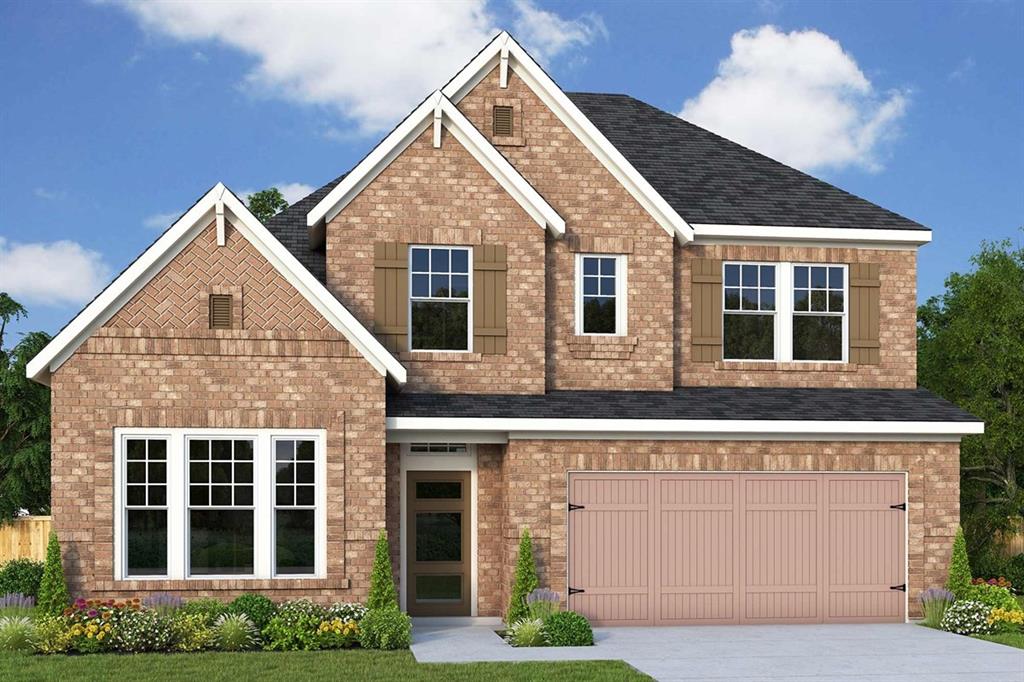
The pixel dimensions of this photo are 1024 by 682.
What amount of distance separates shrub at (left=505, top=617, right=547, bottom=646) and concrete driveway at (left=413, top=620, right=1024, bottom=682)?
17 centimetres

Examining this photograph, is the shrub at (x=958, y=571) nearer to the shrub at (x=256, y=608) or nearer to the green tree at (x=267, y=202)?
the shrub at (x=256, y=608)

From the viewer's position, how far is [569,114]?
1988 cm

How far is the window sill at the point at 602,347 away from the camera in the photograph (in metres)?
19.6

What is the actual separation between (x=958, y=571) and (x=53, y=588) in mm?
13003

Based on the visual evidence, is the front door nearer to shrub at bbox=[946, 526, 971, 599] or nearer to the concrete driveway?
the concrete driveway

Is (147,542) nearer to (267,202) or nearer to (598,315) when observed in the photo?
(598,315)

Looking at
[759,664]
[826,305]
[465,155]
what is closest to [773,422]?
[826,305]

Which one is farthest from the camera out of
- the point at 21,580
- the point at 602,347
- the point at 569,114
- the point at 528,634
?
the point at 21,580

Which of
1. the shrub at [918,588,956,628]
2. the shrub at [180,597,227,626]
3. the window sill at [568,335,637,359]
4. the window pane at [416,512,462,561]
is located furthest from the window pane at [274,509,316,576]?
the shrub at [918,588,956,628]

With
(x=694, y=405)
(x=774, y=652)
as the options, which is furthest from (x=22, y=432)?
(x=774, y=652)

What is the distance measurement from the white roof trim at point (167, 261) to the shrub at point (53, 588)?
8.14 feet

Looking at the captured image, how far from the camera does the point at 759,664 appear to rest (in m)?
14.8

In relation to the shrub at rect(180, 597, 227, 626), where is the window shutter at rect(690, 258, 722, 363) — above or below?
above

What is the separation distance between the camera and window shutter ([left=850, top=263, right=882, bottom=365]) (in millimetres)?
20625
